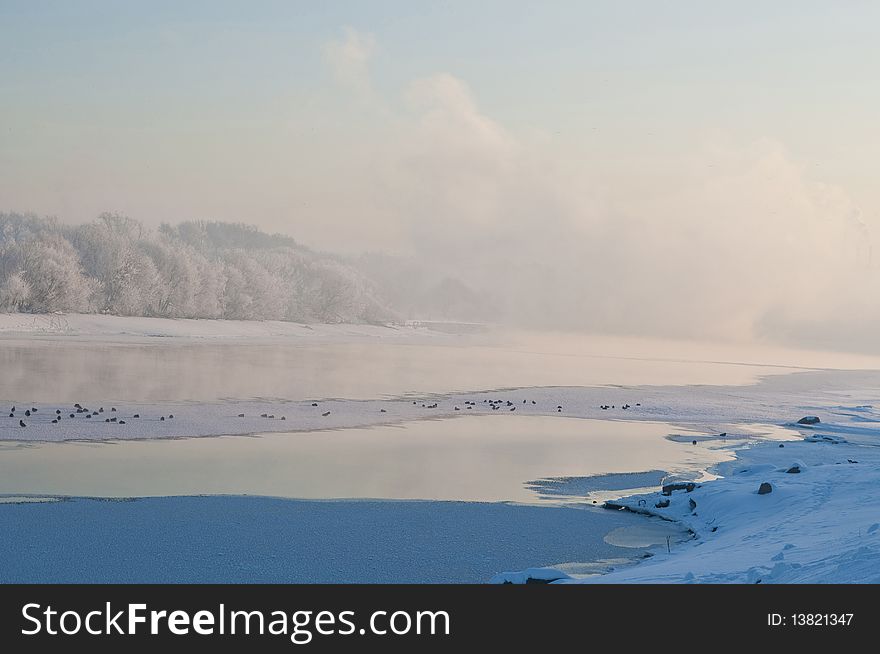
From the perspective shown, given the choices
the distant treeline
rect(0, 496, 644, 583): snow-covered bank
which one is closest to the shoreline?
rect(0, 496, 644, 583): snow-covered bank

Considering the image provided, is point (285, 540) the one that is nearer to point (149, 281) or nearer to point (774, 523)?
point (774, 523)

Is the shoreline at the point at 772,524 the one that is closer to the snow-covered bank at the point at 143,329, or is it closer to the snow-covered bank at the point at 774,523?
the snow-covered bank at the point at 774,523

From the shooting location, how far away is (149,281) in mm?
82188

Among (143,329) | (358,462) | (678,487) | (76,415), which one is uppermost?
(143,329)

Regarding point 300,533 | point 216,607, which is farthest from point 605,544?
point 216,607

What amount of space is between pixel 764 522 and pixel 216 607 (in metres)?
7.62

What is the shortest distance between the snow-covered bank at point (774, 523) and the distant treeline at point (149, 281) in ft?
218

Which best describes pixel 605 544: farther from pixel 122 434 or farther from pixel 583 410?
pixel 583 410

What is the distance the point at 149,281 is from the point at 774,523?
7940 centimetres

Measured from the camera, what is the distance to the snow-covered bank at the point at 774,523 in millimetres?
7402

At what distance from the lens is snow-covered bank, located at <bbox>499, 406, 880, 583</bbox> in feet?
24.3

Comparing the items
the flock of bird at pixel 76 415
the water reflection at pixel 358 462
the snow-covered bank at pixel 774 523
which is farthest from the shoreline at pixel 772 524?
the flock of bird at pixel 76 415

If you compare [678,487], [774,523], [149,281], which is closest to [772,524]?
[774,523]

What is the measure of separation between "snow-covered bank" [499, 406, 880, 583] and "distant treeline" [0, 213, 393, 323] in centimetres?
6647
